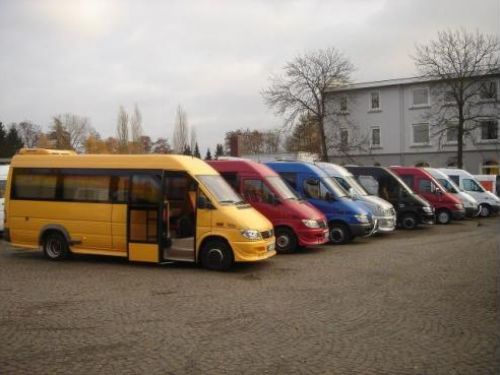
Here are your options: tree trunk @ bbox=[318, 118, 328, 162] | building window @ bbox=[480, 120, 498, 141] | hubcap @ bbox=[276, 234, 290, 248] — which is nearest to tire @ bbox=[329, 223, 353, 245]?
hubcap @ bbox=[276, 234, 290, 248]

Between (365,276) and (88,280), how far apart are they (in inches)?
217

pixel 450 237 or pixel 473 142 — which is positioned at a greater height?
pixel 473 142

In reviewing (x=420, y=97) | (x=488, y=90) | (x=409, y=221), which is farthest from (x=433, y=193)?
(x=420, y=97)

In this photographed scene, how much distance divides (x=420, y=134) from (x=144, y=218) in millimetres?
43724

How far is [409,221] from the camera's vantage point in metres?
21.9

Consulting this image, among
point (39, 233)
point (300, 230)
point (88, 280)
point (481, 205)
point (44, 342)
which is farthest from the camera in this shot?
point (481, 205)

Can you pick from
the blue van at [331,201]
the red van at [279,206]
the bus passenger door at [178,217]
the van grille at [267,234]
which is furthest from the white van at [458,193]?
the bus passenger door at [178,217]

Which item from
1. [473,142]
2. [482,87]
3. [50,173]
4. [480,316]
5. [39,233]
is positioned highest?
[482,87]

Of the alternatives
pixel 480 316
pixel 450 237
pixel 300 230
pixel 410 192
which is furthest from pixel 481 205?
pixel 480 316

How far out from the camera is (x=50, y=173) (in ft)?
43.7

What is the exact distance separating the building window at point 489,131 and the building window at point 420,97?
5761 mm

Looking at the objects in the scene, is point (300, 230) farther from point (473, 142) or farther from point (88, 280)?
point (473, 142)

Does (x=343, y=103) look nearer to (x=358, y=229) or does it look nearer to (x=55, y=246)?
(x=358, y=229)

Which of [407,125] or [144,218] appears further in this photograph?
[407,125]
